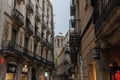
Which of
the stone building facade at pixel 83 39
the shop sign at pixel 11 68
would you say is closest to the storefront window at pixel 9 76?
the shop sign at pixel 11 68

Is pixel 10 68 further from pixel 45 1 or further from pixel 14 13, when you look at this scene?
pixel 45 1

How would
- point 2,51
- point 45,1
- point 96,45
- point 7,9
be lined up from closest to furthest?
point 96,45 → point 2,51 → point 7,9 → point 45,1

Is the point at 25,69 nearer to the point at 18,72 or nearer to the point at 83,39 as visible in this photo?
the point at 18,72

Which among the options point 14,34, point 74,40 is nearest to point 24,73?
point 14,34

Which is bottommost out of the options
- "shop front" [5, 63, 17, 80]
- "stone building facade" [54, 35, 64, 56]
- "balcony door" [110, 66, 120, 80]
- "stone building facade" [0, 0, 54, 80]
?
"balcony door" [110, 66, 120, 80]

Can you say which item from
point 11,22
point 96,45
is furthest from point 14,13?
point 96,45

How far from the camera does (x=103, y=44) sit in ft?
30.8

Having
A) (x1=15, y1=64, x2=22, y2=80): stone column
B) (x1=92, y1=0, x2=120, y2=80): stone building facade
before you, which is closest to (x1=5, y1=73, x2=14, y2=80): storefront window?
(x1=15, y1=64, x2=22, y2=80): stone column

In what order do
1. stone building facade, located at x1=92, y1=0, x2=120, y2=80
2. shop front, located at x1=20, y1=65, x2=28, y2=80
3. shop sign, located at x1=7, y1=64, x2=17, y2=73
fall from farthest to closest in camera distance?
shop front, located at x1=20, y1=65, x2=28, y2=80
shop sign, located at x1=7, y1=64, x2=17, y2=73
stone building facade, located at x1=92, y1=0, x2=120, y2=80

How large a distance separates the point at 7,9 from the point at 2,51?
4.36 m

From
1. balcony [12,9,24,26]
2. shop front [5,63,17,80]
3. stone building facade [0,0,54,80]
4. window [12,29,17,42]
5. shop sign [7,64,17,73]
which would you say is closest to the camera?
stone building facade [0,0,54,80]

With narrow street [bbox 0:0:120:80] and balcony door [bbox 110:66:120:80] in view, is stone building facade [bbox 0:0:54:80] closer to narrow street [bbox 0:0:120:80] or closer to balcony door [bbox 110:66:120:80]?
narrow street [bbox 0:0:120:80]

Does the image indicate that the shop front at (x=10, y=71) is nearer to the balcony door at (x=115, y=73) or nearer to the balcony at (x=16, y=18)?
the balcony at (x=16, y=18)

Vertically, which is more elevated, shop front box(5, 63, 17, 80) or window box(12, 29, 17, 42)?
window box(12, 29, 17, 42)
